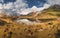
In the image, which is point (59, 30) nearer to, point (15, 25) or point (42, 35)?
point (42, 35)

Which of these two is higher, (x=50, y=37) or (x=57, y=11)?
(x=57, y=11)

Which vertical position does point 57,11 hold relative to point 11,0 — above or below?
below

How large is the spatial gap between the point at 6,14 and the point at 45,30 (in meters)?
1.12

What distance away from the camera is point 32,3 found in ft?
16.4

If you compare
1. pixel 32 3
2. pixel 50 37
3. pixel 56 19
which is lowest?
pixel 50 37

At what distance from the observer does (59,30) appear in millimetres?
4738

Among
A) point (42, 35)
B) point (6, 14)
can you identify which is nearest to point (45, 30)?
point (42, 35)

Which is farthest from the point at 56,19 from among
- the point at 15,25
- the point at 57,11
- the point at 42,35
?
the point at 15,25

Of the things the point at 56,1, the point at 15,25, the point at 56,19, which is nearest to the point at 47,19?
the point at 56,19

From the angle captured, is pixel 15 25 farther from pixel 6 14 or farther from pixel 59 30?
pixel 59 30

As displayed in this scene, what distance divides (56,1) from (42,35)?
3.26ft

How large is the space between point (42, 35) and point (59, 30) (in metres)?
0.45

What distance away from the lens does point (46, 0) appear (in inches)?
Answer: 195

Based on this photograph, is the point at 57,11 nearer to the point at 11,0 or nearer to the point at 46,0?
the point at 46,0
